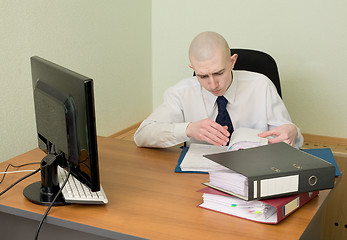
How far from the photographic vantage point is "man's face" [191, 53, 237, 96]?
1962 mm

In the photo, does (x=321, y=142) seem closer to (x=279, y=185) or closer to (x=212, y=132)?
(x=212, y=132)

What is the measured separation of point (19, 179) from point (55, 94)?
428 mm

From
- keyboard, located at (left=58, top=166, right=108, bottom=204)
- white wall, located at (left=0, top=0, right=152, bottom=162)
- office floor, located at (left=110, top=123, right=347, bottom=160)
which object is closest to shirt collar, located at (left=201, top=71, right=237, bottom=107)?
keyboard, located at (left=58, top=166, right=108, bottom=204)

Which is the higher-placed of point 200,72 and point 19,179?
point 200,72

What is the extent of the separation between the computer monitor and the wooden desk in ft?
0.25

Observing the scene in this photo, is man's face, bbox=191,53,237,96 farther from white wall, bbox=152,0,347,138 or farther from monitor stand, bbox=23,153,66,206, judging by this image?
white wall, bbox=152,0,347,138

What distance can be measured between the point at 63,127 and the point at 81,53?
151 cm

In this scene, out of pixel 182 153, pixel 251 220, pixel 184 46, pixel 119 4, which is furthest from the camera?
pixel 184 46

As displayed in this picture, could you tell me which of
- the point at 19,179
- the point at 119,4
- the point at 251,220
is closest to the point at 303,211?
the point at 251,220

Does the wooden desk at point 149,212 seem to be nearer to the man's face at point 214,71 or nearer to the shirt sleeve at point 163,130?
the shirt sleeve at point 163,130

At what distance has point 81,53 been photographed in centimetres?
284

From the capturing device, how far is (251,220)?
54.0 inches

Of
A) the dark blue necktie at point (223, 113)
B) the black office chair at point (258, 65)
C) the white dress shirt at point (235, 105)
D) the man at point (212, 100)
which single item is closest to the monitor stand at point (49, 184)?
the man at point (212, 100)

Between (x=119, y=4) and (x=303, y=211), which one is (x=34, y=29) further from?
(x=303, y=211)
